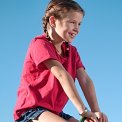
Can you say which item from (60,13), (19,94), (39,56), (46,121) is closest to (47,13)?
(60,13)

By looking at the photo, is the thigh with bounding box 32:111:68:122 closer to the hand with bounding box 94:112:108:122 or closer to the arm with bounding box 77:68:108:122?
the hand with bounding box 94:112:108:122

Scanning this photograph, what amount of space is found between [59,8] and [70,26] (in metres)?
0.34

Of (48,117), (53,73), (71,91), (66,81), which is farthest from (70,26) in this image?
(48,117)

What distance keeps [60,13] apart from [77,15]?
0.26 meters

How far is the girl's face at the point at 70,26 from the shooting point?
19.1ft

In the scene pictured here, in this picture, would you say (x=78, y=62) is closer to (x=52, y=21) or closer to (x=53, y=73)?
(x=52, y=21)

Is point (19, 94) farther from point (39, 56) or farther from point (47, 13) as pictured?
point (47, 13)

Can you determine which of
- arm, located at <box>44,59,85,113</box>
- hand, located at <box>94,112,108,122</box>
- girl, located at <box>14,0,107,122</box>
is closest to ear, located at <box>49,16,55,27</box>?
girl, located at <box>14,0,107,122</box>

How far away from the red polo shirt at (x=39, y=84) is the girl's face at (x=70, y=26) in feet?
0.75

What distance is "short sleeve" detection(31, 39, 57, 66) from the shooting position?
18.7ft

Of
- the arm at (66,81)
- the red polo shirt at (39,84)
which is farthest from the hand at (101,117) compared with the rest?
the red polo shirt at (39,84)

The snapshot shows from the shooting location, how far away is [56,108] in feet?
19.0

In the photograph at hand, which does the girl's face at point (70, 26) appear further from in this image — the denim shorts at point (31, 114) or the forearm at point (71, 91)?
the denim shorts at point (31, 114)

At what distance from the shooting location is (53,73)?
561 cm
